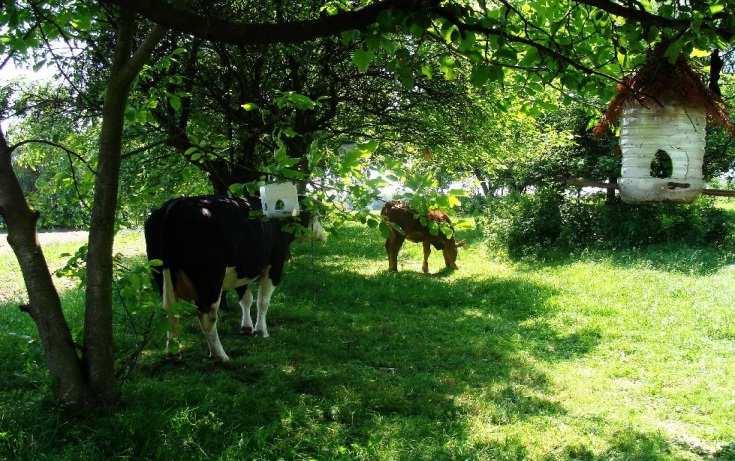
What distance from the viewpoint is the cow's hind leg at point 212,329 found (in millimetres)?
5875

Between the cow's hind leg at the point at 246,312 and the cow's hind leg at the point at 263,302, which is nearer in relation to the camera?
the cow's hind leg at the point at 263,302

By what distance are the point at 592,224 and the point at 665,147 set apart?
770 cm

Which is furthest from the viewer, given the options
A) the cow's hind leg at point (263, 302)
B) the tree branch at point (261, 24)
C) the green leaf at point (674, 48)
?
the cow's hind leg at point (263, 302)

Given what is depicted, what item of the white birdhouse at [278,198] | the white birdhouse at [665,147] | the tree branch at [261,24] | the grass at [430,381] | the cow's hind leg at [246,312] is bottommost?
the grass at [430,381]

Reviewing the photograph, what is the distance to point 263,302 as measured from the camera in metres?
7.43

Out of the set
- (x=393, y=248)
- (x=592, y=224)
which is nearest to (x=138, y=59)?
(x=393, y=248)

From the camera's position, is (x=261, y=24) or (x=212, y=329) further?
(x=212, y=329)

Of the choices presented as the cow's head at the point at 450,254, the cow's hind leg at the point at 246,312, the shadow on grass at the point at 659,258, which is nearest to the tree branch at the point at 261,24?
the cow's hind leg at the point at 246,312

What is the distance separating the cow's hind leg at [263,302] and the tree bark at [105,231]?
117 inches

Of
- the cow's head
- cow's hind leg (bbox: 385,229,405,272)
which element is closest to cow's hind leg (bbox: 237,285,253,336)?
cow's hind leg (bbox: 385,229,405,272)

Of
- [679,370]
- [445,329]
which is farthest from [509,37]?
[445,329]

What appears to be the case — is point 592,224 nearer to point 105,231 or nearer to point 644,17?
point 644,17

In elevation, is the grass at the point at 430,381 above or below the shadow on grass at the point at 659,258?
below

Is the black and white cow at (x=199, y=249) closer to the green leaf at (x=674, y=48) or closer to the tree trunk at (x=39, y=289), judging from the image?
the tree trunk at (x=39, y=289)
